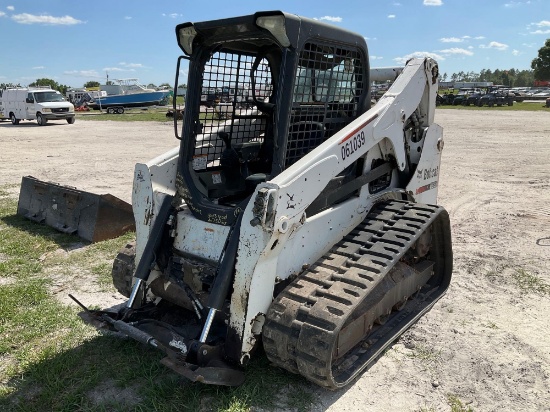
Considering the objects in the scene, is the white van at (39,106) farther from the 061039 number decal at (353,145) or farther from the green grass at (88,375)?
the 061039 number decal at (353,145)

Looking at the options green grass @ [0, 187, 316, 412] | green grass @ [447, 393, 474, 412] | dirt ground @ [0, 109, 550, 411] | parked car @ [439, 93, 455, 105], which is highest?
parked car @ [439, 93, 455, 105]

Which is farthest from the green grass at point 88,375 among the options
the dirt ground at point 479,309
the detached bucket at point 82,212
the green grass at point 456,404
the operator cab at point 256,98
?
the detached bucket at point 82,212

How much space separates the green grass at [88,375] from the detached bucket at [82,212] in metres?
1.54

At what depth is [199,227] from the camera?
144 inches

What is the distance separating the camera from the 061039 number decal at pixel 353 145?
11.9ft

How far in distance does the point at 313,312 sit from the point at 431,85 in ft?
10.1

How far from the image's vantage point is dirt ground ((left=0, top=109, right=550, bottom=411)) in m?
3.29

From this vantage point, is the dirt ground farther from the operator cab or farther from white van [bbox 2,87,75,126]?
white van [bbox 2,87,75,126]

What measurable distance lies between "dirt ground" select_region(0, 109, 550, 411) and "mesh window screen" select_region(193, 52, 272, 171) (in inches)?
83.5

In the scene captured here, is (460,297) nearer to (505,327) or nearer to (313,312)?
(505,327)

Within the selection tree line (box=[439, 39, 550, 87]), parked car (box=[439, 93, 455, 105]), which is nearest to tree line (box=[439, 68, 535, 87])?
tree line (box=[439, 39, 550, 87])

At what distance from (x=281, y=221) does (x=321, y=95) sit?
1213 mm

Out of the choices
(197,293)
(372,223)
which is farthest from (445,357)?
(197,293)

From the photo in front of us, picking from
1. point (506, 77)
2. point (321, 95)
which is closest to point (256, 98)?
point (321, 95)
